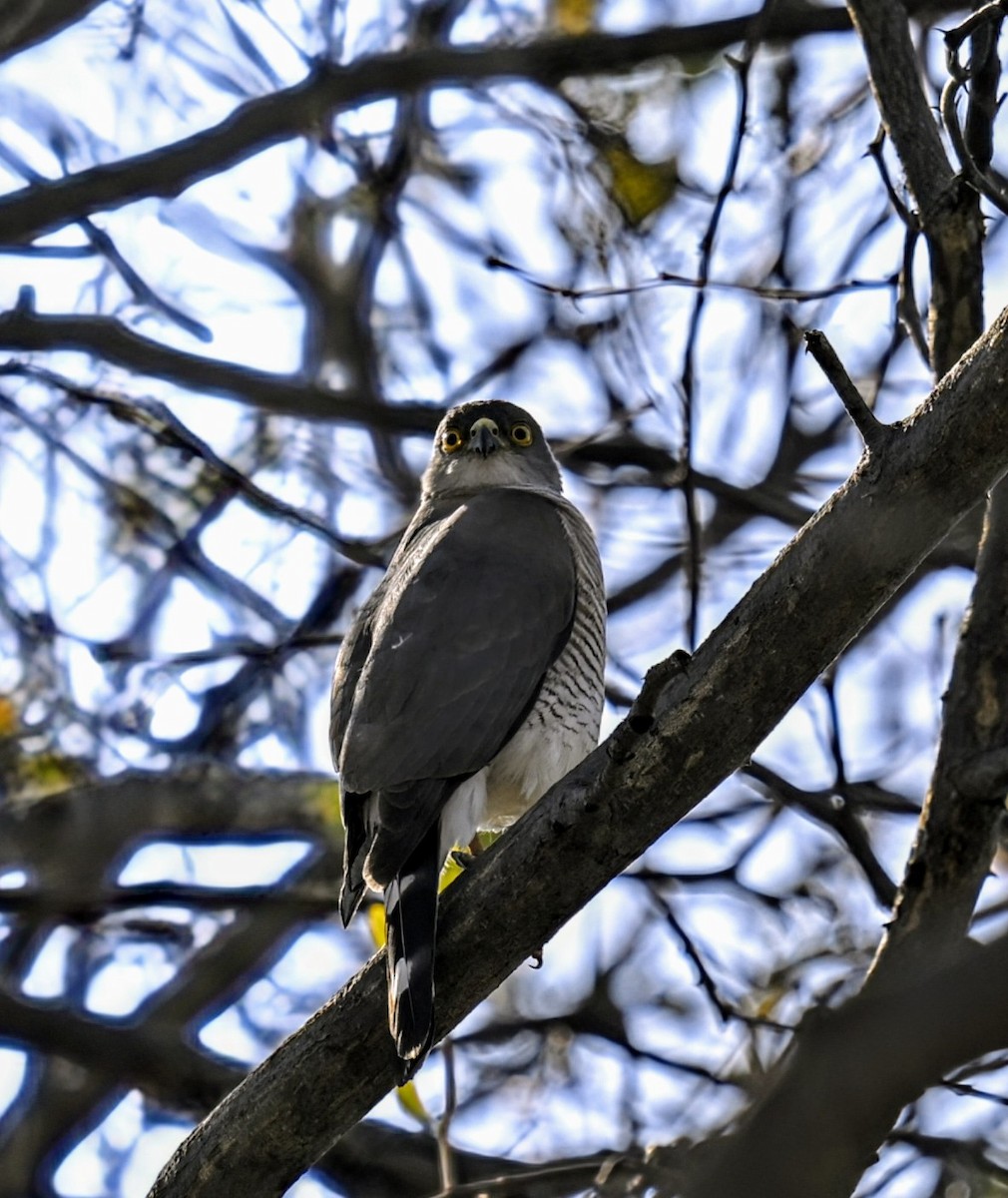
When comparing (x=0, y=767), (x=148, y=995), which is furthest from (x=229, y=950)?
(x=0, y=767)

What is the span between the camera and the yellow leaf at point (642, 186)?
7070 millimetres

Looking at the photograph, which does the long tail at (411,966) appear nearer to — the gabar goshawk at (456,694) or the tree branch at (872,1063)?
the gabar goshawk at (456,694)

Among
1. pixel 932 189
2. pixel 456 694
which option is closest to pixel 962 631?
Answer: pixel 932 189

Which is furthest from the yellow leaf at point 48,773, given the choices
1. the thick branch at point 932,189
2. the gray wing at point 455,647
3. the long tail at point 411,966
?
the thick branch at point 932,189

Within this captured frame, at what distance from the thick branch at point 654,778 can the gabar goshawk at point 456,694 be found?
147 mm

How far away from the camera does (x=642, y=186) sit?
712 cm

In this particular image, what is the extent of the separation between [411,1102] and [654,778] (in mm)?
2237

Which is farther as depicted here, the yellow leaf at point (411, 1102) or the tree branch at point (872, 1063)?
the yellow leaf at point (411, 1102)

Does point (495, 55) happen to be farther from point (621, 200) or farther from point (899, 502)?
point (899, 502)

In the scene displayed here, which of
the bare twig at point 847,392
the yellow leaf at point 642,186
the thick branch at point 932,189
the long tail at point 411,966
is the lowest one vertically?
the long tail at point 411,966

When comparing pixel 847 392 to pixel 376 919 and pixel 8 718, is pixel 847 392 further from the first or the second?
pixel 8 718

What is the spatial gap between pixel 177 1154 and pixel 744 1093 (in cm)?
127

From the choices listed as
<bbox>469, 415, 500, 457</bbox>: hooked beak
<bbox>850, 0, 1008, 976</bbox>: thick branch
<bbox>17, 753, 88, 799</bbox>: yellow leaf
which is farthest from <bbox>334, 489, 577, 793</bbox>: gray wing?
<bbox>17, 753, 88, 799</bbox>: yellow leaf

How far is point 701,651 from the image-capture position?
334cm
